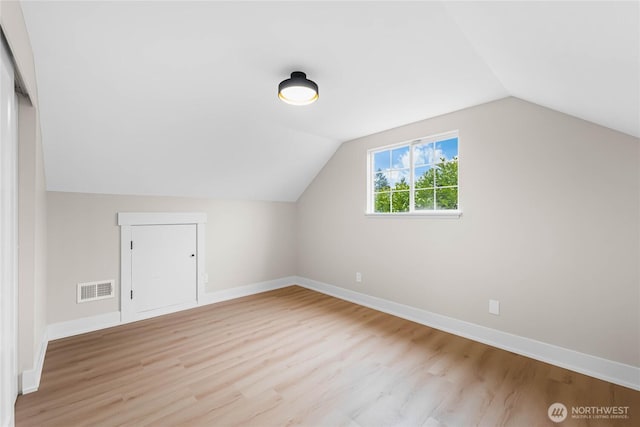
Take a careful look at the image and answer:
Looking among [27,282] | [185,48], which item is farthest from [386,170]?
[27,282]

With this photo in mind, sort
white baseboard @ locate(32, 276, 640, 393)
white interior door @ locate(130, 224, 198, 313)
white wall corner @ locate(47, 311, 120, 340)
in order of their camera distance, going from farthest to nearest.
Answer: white interior door @ locate(130, 224, 198, 313) → white wall corner @ locate(47, 311, 120, 340) → white baseboard @ locate(32, 276, 640, 393)

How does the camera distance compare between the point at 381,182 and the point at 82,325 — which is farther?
the point at 381,182

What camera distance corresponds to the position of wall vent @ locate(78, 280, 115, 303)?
116 inches

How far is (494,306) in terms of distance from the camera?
265cm

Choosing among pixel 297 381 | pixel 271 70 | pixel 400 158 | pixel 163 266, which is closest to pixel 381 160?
pixel 400 158

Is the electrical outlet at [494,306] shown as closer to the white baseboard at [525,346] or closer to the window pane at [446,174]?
the white baseboard at [525,346]

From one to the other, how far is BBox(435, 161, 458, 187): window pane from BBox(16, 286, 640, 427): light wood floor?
1.61 meters

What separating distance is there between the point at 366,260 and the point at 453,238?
122cm

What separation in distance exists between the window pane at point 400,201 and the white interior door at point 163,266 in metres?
2.67

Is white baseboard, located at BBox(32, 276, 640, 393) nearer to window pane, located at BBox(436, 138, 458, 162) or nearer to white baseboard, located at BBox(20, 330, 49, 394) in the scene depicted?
white baseboard, located at BBox(20, 330, 49, 394)

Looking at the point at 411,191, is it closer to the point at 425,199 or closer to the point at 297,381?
the point at 425,199

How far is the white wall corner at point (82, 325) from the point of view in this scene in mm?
2777

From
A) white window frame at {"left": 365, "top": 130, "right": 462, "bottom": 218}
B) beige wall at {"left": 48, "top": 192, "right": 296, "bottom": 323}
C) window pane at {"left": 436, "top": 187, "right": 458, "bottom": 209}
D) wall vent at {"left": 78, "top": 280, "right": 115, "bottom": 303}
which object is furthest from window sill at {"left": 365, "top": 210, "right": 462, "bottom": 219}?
wall vent at {"left": 78, "top": 280, "right": 115, "bottom": 303}

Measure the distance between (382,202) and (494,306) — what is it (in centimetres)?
170
